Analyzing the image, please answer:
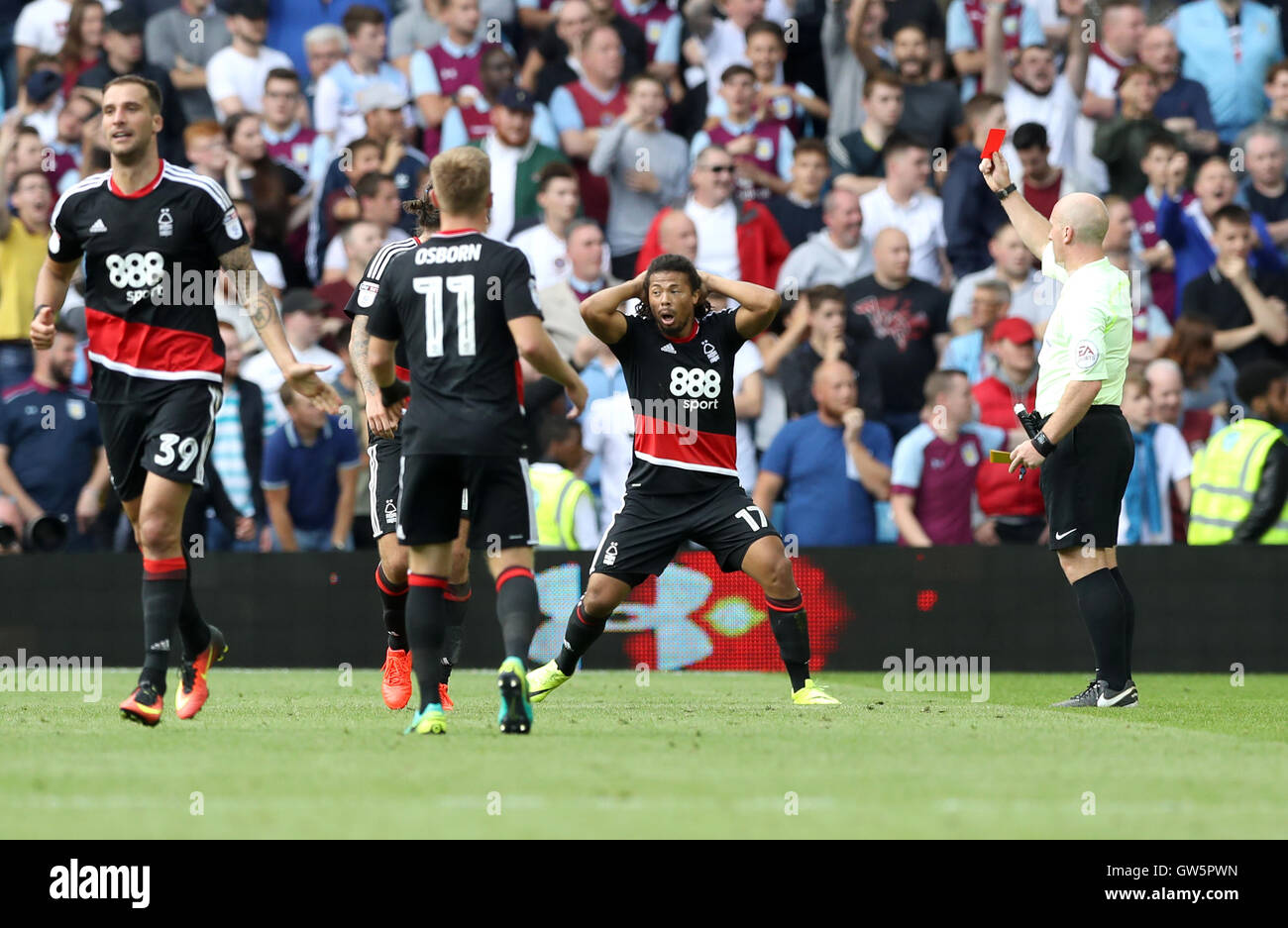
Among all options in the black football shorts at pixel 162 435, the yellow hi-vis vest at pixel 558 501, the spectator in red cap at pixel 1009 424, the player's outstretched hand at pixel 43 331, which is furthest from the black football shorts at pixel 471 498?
the spectator in red cap at pixel 1009 424

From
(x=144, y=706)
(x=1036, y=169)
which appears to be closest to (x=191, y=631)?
(x=144, y=706)

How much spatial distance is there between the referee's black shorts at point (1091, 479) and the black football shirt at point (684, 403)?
162cm

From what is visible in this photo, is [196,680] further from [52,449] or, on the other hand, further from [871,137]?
[871,137]

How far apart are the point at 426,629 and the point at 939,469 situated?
6.96 metres

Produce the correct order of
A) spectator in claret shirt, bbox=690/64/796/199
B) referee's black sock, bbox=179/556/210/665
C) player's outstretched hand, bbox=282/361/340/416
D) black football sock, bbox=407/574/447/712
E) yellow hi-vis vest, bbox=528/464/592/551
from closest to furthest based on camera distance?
1. black football sock, bbox=407/574/447/712
2. player's outstretched hand, bbox=282/361/340/416
3. referee's black sock, bbox=179/556/210/665
4. yellow hi-vis vest, bbox=528/464/592/551
5. spectator in claret shirt, bbox=690/64/796/199

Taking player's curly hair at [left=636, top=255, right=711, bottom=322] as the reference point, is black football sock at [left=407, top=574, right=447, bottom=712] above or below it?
below

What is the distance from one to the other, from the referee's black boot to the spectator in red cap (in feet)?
13.8

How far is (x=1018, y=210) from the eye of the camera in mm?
9398

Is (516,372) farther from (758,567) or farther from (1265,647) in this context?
(1265,647)

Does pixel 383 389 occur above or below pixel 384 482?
above

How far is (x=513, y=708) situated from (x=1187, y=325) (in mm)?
8921

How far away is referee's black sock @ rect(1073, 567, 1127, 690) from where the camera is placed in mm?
8859

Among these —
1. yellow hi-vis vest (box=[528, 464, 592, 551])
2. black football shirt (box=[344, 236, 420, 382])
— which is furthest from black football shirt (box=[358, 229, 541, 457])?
yellow hi-vis vest (box=[528, 464, 592, 551])

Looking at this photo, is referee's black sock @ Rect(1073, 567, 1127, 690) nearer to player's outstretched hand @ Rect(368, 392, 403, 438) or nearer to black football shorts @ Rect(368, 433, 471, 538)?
black football shorts @ Rect(368, 433, 471, 538)
